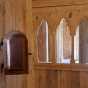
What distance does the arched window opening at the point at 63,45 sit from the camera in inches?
106

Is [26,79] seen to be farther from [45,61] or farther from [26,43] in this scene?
[45,61]

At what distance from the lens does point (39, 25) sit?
9.14ft

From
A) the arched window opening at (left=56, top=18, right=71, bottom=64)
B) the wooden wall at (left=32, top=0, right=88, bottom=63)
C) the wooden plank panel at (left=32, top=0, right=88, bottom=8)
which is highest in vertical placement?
the wooden plank panel at (left=32, top=0, right=88, bottom=8)

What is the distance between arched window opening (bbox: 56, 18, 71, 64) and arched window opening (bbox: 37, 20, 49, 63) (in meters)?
0.15

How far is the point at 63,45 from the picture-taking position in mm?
2732

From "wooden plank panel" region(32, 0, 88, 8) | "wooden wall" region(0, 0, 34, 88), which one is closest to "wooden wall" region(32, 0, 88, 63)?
"wooden plank panel" region(32, 0, 88, 8)

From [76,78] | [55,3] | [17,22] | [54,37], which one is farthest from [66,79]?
[17,22]

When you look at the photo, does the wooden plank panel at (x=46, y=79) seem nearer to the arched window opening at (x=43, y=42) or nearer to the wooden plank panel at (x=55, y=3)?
the arched window opening at (x=43, y=42)

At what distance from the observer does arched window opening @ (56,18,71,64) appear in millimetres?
2703

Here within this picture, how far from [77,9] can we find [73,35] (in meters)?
0.29

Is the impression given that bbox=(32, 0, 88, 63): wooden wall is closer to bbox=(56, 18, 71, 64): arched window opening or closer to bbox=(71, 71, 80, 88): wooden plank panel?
bbox=(56, 18, 71, 64): arched window opening

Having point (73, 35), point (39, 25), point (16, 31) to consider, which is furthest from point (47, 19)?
point (16, 31)

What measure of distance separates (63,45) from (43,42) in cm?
25

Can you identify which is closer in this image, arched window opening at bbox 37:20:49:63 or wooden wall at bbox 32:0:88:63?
wooden wall at bbox 32:0:88:63
